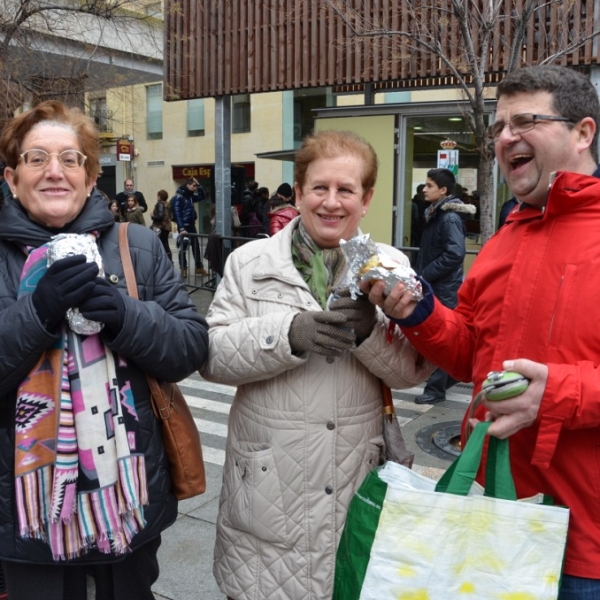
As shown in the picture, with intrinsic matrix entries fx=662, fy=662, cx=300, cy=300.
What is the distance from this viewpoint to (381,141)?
10.9m

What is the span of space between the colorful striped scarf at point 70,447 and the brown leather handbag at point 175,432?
0.16m

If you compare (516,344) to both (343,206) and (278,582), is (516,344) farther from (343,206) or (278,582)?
(278,582)

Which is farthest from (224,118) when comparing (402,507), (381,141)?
(402,507)

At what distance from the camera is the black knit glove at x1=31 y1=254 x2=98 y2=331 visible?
191 centimetres

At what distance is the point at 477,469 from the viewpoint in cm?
169

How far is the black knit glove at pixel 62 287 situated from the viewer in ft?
6.27

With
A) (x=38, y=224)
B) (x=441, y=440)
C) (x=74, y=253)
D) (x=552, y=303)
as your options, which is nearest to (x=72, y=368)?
(x=74, y=253)

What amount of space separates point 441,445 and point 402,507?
400 cm

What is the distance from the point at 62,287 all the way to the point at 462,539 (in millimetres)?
1280

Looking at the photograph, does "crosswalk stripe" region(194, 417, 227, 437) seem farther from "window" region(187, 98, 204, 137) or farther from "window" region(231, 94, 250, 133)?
"window" region(187, 98, 204, 137)

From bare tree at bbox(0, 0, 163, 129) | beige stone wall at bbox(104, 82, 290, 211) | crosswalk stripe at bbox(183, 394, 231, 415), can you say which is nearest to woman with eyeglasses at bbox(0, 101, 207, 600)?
crosswalk stripe at bbox(183, 394, 231, 415)

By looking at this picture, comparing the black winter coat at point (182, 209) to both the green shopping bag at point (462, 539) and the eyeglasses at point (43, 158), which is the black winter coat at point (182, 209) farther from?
the green shopping bag at point (462, 539)

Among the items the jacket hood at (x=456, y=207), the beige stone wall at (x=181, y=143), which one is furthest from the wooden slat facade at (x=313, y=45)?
the beige stone wall at (x=181, y=143)

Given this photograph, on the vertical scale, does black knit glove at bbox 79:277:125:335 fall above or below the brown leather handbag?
above
